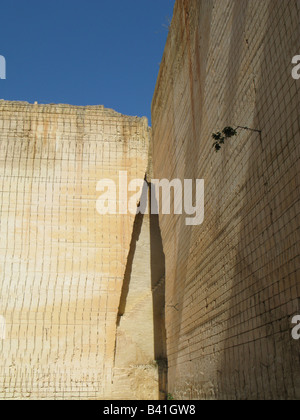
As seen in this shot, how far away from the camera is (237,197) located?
12.3ft

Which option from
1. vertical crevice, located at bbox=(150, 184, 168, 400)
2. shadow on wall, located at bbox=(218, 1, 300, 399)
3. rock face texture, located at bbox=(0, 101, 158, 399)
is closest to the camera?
shadow on wall, located at bbox=(218, 1, 300, 399)

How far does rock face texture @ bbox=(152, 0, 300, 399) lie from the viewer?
2.84 metres

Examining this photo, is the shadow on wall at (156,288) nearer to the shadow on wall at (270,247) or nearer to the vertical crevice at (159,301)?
the vertical crevice at (159,301)

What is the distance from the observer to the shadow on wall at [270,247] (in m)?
2.77

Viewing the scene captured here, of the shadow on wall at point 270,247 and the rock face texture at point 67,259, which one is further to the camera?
the rock face texture at point 67,259

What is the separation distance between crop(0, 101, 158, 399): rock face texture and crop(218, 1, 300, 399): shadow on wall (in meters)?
3.43

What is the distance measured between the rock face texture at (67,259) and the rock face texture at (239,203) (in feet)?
3.98

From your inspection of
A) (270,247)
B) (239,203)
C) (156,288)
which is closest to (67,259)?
(156,288)

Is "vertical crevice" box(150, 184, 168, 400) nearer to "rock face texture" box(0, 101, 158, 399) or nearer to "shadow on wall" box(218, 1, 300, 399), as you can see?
"rock face texture" box(0, 101, 158, 399)

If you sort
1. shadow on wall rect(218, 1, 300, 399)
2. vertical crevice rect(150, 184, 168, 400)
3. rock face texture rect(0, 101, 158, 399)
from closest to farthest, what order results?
shadow on wall rect(218, 1, 300, 399) < rock face texture rect(0, 101, 158, 399) < vertical crevice rect(150, 184, 168, 400)

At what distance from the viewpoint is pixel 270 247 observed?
10.0 ft

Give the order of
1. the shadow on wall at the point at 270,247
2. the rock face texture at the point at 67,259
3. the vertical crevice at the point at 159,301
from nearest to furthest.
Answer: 1. the shadow on wall at the point at 270,247
2. the rock face texture at the point at 67,259
3. the vertical crevice at the point at 159,301

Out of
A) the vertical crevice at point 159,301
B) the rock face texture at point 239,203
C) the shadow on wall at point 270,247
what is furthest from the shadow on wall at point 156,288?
the shadow on wall at point 270,247

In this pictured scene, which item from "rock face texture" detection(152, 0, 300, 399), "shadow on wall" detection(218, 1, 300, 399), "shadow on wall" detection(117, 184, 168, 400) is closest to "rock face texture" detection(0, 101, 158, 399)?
"shadow on wall" detection(117, 184, 168, 400)
